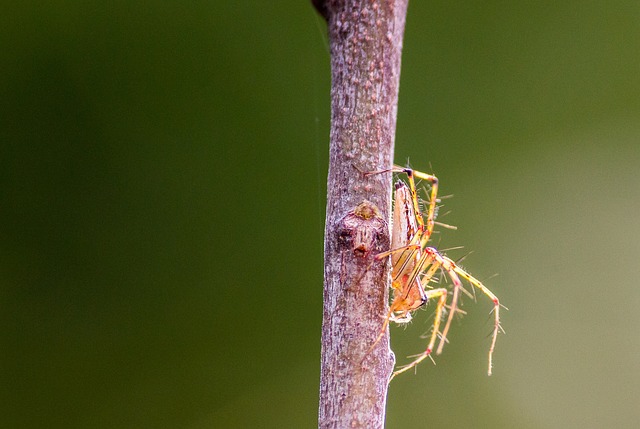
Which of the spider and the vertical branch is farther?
the spider

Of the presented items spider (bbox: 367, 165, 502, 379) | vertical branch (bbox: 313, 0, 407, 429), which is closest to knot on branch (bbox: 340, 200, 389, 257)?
vertical branch (bbox: 313, 0, 407, 429)

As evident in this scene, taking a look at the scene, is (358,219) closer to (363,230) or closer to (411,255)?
(363,230)

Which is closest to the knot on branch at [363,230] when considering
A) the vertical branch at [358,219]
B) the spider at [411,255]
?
the vertical branch at [358,219]

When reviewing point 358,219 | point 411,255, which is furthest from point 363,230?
point 411,255

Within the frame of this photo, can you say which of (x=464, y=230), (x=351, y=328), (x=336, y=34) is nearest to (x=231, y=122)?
(x=464, y=230)

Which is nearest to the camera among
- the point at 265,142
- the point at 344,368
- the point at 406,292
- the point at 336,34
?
the point at 344,368

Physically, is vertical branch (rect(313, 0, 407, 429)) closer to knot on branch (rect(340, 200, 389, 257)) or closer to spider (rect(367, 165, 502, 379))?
knot on branch (rect(340, 200, 389, 257))

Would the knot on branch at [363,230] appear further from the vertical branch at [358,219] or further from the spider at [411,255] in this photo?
the spider at [411,255]

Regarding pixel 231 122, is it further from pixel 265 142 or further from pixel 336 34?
pixel 336 34
